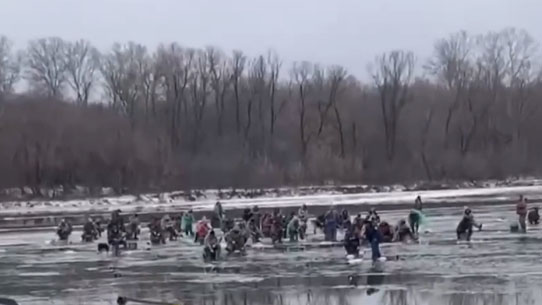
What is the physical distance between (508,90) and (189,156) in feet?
124

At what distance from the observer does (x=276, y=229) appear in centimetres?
4141

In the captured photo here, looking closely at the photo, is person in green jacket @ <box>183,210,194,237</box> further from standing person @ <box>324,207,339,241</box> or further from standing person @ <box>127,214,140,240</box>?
standing person @ <box>324,207,339,241</box>

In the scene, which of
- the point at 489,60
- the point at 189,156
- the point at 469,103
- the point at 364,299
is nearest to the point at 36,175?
the point at 189,156

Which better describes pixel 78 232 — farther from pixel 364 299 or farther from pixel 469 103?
pixel 469 103

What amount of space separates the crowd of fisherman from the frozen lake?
0.68 meters

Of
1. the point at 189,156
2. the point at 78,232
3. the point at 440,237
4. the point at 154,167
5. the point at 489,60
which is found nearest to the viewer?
the point at 440,237

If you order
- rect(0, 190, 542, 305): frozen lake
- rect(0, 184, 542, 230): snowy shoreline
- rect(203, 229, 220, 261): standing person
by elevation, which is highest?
rect(0, 184, 542, 230): snowy shoreline

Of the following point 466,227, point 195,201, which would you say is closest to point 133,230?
point 466,227

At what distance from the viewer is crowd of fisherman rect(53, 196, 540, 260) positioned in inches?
1367

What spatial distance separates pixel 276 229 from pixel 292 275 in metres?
12.7

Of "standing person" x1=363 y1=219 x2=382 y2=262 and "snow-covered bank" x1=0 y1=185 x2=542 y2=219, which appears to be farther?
"snow-covered bank" x1=0 y1=185 x2=542 y2=219

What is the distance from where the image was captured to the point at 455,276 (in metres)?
26.9

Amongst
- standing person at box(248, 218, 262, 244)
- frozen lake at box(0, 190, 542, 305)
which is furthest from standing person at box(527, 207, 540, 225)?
standing person at box(248, 218, 262, 244)

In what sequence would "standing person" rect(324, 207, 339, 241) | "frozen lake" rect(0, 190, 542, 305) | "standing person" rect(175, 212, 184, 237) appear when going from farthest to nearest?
"standing person" rect(175, 212, 184, 237) → "standing person" rect(324, 207, 339, 241) → "frozen lake" rect(0, 190, 542, 305)
